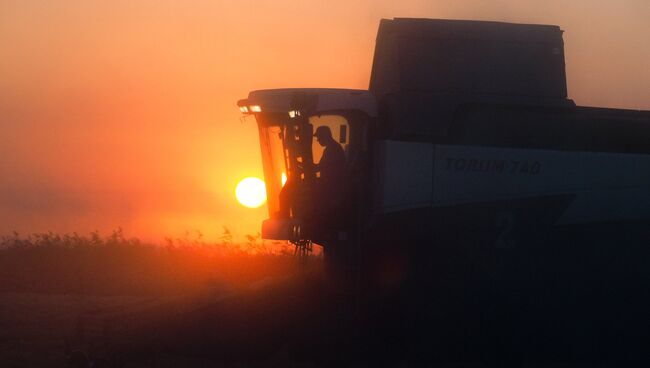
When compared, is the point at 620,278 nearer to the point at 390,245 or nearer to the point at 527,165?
the point at 527,165

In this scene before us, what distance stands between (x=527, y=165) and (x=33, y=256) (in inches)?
474

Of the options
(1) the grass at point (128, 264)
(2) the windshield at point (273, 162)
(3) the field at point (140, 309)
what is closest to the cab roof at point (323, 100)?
(2) the windshield at point (273, 162)

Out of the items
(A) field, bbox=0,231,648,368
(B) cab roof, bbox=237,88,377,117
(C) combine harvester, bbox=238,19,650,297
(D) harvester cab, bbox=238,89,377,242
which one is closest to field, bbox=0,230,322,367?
(A) field, bbox=0,231,648,368

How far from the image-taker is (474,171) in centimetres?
971

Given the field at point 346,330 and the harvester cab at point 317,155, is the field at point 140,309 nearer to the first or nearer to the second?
the field at point 346,330

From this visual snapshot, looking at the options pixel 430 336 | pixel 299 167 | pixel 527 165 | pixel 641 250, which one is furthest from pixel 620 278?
pixel 299 167

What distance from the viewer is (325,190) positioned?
10570mm

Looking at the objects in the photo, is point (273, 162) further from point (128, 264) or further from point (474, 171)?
point (128, 264)

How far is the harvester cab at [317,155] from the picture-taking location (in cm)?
1040

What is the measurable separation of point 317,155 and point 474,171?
2.06 metres

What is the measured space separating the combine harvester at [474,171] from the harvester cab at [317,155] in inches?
0.7

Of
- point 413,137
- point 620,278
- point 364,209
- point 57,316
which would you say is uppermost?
point 413,137

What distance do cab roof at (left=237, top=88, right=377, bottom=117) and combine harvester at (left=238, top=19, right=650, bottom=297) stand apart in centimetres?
2

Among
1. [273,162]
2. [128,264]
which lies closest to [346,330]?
[273,162]
